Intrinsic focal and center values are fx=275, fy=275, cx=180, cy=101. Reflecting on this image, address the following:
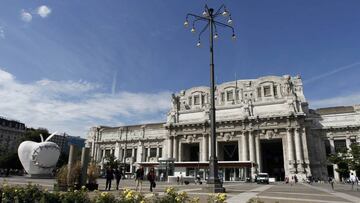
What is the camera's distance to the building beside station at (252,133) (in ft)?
195

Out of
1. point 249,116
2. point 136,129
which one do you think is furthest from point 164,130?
point 249,116

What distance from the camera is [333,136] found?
61.4 m

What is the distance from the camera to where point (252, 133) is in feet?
214

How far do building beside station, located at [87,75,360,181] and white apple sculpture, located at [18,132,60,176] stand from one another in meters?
19.0

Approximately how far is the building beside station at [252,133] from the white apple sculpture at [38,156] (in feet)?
62.3

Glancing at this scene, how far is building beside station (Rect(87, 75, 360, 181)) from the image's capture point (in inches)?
2344

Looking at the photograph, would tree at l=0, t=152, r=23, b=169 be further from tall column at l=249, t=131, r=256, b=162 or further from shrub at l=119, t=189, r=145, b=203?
shrub at l=119, t=189, r=145, b=203

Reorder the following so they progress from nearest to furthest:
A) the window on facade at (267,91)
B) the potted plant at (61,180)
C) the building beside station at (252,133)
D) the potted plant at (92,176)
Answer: the potted plant at (61,180) < the potted plant at (92,176) < the building beside station at (252,133) < the window on facade at (267,91)

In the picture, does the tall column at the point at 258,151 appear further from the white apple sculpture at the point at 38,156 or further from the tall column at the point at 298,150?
the white apple sculpture at the point at 38,156

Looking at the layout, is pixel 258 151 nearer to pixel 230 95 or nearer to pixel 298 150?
pixel 298 150

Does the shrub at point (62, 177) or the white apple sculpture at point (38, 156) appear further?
the white apple sculpture at point (38, 156)

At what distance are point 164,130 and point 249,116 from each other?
28.2 meters

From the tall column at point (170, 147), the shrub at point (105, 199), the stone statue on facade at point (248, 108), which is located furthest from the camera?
the tall column at point (170, 147)

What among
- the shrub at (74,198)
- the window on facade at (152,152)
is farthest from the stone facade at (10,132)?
the shrub at (74,198)
